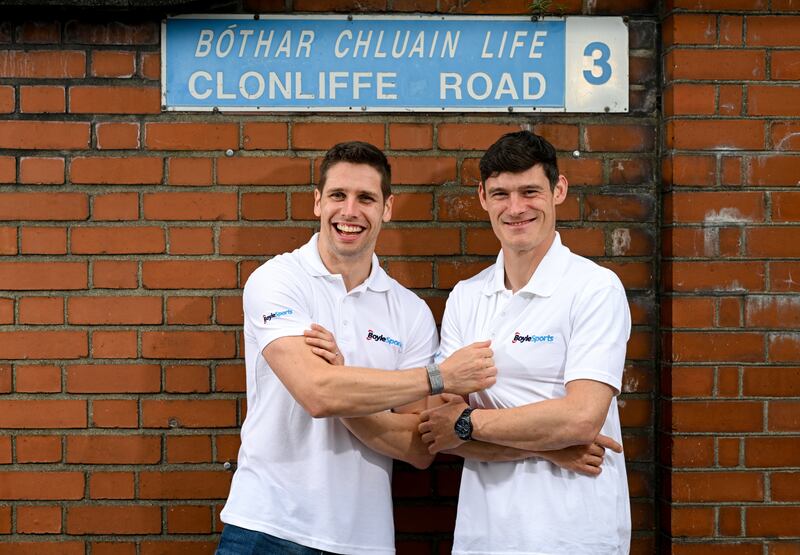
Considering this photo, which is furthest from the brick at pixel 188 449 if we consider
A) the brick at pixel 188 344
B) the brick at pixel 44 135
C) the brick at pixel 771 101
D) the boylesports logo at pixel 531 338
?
the brick at pixel 771 101

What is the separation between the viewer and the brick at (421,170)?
9.73 ft

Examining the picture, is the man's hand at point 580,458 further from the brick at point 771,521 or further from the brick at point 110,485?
the brick at point 110,485

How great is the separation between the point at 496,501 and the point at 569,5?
6.05ft

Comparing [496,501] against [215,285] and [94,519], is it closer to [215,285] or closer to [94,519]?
[215,285]

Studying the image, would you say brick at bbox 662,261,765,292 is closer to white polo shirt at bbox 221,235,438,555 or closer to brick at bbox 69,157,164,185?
white polo shirt at bbox 221,235,438,555

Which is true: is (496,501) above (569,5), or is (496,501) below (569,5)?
below

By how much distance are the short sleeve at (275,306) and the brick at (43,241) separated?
0.89m

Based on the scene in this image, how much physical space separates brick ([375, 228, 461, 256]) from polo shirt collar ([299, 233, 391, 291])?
0.30 metres

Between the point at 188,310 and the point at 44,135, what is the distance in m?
0.84

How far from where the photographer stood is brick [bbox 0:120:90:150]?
114 inches

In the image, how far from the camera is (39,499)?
2900mm

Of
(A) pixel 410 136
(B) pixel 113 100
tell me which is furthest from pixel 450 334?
(B) pixel 113 100

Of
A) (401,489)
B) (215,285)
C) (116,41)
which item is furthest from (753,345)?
(116,41)

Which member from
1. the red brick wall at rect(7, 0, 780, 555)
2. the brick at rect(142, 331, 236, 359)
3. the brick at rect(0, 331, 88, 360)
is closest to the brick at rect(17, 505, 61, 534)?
the red brick wall at rect(7, 0, 780, 555)
